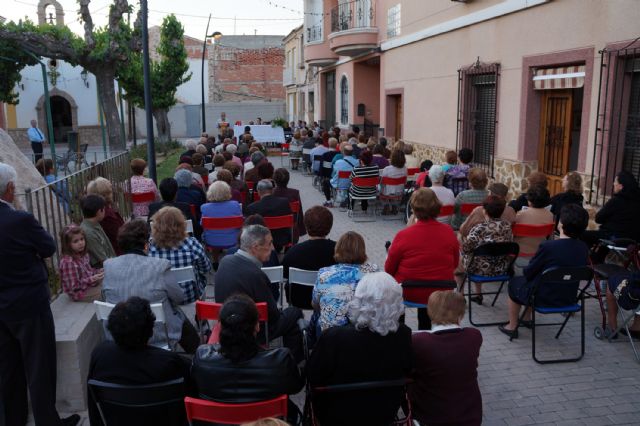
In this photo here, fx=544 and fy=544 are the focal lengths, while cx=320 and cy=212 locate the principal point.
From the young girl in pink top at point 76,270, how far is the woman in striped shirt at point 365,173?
613 centimetres

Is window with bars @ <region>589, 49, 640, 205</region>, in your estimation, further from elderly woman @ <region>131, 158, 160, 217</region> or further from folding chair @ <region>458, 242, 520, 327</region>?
elderly woman @ <region>131, 158, 160, 217</region>

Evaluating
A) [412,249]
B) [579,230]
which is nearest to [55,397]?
[412,249]

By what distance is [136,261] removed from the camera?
3.74m

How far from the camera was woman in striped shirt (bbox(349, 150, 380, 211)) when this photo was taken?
9.79m

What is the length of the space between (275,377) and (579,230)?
3.15 meters

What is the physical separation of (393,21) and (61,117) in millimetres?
26856

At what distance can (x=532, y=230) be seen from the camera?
5562 mm

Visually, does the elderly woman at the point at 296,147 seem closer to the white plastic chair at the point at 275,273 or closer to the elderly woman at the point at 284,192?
the elderly woman at the point at 284,192

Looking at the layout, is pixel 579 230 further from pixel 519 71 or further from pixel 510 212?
pixel 519 71

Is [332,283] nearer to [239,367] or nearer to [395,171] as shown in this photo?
[239,367]

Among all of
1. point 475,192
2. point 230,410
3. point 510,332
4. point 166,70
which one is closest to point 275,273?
point 230,410

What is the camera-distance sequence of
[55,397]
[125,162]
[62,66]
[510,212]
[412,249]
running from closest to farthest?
1. [55,397]
2. [412,249]
3. [510,212]
4. [125,162]
5. [62,66]

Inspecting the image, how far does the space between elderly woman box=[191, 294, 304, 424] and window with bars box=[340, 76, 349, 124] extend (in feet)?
65.5

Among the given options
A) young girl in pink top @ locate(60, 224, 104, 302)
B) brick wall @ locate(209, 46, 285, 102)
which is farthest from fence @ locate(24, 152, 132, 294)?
brick wall @ locate(209, 46, 285, 102)
